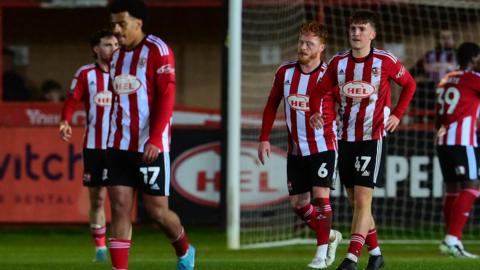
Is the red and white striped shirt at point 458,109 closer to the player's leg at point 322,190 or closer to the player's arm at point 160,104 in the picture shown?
the player's leg at point 322,190

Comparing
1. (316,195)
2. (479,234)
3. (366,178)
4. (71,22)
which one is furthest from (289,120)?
(71,22)

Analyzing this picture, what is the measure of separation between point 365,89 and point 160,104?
6.31 feet

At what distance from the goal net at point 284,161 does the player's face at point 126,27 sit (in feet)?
20.4

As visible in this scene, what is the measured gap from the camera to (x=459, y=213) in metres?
13.3

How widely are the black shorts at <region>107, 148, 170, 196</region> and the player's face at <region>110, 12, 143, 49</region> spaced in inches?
29.2

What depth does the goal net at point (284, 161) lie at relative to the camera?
15438 mm

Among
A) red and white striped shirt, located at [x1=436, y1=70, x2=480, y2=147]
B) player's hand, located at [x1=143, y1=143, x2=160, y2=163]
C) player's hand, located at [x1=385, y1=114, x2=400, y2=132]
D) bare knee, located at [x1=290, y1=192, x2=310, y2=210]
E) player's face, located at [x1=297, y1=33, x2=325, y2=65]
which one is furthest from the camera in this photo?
red and white striped shirt, located at [x1=436, y1=70, x2=480, y2=147]

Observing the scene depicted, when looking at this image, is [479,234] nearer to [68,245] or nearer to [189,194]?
[189,194]

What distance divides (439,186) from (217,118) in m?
3.19

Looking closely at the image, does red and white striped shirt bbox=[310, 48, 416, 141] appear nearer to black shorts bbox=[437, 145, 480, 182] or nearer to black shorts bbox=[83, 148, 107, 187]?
black shorts bbox=[83, 148, 107, 187]

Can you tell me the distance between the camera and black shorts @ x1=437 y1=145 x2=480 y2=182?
13.4m

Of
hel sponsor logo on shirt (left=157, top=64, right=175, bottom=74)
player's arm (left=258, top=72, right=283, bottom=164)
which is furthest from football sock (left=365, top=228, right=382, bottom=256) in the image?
hel sponsor logo on shirt (left=157, top=64, right=175, bottom=74)

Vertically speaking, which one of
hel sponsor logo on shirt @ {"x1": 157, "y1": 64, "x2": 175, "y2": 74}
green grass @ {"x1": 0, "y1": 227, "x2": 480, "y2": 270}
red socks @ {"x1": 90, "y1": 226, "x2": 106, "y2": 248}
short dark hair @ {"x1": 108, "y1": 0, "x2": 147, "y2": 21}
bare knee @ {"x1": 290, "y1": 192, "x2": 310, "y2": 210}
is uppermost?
short dark hair @ {"x1": 108, "y1": 0, "x2": 147, "y2": 21}

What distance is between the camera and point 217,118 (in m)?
17.3
